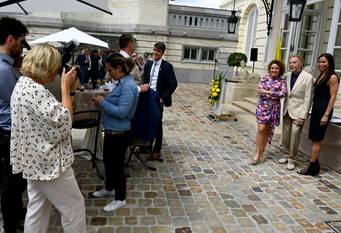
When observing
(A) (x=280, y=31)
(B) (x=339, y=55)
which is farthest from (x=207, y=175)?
(A) (x=280, y=31)

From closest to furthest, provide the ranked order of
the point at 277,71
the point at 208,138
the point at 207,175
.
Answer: the point at 207,175
the point at 277,71
the point at 208,138

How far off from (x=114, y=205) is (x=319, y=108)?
329 cm

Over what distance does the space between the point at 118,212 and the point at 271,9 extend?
29.7 feet

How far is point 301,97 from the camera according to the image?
4.96 metres

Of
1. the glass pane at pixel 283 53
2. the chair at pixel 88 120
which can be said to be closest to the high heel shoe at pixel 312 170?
the chair at pixel 88 120

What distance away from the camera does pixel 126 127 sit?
3.37m

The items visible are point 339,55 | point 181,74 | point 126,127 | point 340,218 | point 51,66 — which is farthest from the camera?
point 181,74

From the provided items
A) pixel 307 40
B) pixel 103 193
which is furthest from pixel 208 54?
pixel 103 193

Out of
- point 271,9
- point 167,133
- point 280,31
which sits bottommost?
point 167,133

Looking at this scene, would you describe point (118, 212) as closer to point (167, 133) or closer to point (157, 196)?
point (157, 196)

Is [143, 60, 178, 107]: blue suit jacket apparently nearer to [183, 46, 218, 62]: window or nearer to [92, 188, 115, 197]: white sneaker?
[92, 188, 115, 197]: white sneaker

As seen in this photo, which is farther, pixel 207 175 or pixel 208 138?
pixel 208 138

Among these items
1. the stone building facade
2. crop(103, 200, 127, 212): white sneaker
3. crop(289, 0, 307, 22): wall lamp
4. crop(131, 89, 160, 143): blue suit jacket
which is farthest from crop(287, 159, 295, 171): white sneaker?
the stone building facade

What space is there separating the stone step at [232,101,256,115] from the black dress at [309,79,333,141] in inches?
160
